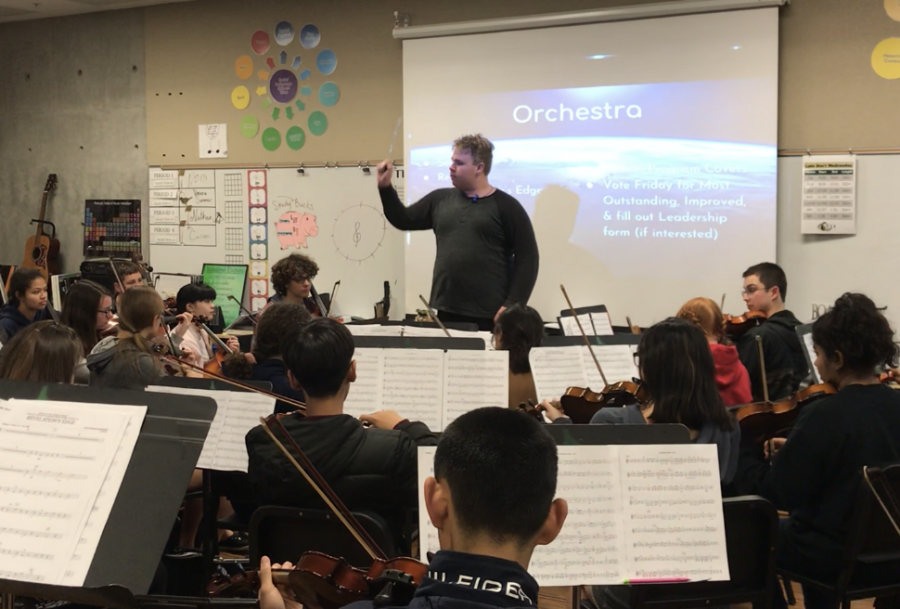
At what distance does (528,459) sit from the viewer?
46.4 inches

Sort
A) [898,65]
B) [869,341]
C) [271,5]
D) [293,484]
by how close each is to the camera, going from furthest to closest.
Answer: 1. [271,5]
2. [898,65]
3. [869,341]
4. [293,484]

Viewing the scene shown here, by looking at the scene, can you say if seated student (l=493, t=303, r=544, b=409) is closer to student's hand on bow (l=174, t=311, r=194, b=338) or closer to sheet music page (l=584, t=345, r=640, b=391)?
sheet music page (l=584, t=345, r=640, b=391)

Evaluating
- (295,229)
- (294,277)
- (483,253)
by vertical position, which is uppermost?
(295,229)

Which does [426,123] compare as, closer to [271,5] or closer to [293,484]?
[271,5]

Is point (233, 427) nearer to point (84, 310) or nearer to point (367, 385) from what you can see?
point (367, 385)

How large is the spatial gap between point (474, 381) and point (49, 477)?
1598 millimetres

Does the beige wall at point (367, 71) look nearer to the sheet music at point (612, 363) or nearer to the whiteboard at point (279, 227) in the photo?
the whiteboard at point (279, 227)

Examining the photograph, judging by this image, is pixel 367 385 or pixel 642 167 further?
pixel 642 167

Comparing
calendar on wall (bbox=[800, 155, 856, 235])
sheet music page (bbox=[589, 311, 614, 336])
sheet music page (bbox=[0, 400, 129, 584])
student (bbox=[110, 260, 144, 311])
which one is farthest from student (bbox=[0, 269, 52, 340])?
calendar on wall (bbox=[800, 155, 856, 235])

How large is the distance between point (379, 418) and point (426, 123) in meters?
3.82

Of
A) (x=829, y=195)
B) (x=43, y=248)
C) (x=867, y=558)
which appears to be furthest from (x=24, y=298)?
(x=829, y=195)

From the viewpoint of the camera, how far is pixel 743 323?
405cm

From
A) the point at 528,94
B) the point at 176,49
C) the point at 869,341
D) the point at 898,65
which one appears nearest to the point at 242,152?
the point at 176,49

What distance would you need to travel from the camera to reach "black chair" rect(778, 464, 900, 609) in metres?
2.05
